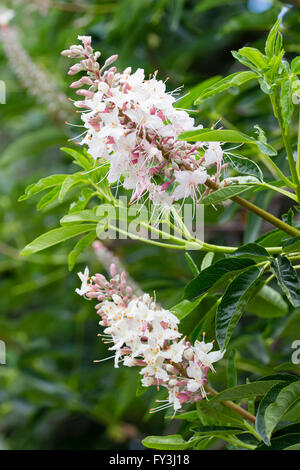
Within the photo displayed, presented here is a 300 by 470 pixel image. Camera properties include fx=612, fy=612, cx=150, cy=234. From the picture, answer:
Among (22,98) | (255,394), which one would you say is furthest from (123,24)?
(255,394)

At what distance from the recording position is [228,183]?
2.52ft

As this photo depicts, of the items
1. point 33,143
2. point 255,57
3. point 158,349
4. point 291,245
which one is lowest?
point 158,349

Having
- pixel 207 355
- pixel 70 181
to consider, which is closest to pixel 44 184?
pixel 70 181

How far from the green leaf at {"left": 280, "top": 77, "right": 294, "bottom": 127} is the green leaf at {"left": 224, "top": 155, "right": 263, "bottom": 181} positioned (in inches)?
2.8

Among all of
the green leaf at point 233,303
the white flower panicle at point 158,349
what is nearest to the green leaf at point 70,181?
the white flower panicle at point 158,349

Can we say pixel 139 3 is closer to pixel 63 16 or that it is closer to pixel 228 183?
pixel 63 16

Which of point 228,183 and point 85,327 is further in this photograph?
point 85,327

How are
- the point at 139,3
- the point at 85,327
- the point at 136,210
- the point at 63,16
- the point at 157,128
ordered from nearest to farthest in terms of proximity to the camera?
the point at 157,128
the point at 136,210
the point at 139,3
the point at 63,16
the point at 85,327

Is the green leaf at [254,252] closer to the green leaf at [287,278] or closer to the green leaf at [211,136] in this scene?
the green leaf at [287,278]

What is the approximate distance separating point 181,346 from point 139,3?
1.35 metres

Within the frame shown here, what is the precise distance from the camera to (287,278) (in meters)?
0.75

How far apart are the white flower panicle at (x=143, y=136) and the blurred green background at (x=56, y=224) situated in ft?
2.86

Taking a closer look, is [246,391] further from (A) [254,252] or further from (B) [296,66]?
(B) [296,66]

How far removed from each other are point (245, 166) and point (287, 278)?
163 mm
